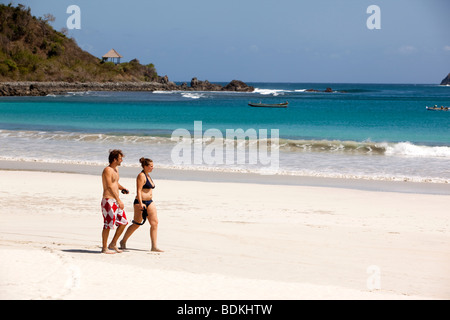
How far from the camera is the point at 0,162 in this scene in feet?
66.7

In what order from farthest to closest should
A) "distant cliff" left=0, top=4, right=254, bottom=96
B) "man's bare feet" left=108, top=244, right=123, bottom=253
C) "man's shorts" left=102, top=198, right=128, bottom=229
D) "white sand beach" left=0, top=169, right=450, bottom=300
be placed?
"distant cliff" left=0, top=4, right=254, bottom=96
"man's bare feet" left=108, top=244, right=123, bottom=253
"man's shorts" left=102, top=198, right=128, bottom=229
"white sand beach" left=0, top=169, right=450, bottom=300

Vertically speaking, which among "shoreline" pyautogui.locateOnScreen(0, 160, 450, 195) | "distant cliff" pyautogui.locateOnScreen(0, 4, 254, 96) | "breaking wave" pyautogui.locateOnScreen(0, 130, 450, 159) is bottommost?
"shoreline" pyautogui.locateOnScreen(0, 160, 450, 195)

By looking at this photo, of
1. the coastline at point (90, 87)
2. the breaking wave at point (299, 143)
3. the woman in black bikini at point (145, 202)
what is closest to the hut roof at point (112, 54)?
the coastline at point (90, 87)

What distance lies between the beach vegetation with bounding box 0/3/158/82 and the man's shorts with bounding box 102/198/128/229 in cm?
11389

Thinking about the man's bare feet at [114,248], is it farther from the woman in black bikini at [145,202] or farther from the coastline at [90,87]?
the coastline at [90,87]

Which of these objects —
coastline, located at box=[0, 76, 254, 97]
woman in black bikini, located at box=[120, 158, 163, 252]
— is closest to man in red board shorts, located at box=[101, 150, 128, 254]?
woman in black bikini, located at box=[120, 158, 163, 252]

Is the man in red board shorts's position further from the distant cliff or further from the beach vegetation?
the beach vegetation

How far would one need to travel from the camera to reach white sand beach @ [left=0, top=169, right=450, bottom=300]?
652cm

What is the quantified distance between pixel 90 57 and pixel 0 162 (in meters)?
131

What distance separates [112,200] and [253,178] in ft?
32.1

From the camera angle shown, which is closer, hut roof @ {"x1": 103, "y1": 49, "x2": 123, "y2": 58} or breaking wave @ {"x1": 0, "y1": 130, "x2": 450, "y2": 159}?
breaking wave @ {"x1": 0, "y1": 130, "x2": 450, "y2": 159}
